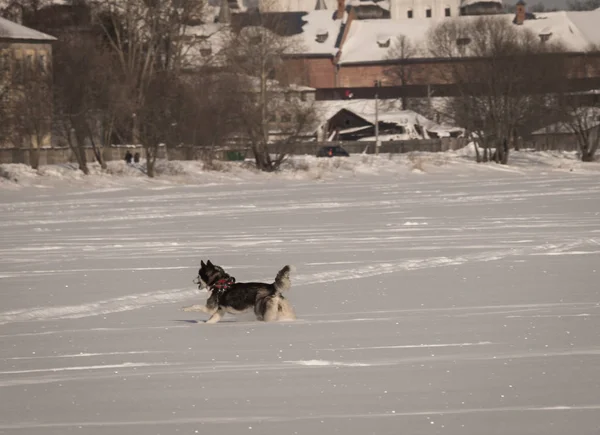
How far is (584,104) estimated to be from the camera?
8544 cm

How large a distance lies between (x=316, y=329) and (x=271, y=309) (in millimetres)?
550

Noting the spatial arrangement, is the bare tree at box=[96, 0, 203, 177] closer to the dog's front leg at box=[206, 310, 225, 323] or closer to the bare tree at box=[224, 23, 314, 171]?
the bare tree at box=[224, 23, 314, 171]

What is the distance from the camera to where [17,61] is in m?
62.4

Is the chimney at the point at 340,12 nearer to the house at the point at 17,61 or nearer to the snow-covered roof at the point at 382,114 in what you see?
the snow-covered roof at the point at 382,114

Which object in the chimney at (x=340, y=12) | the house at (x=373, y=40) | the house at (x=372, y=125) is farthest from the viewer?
the chimney at (x=340, y=12)

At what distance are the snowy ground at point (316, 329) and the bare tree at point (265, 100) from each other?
34.4m

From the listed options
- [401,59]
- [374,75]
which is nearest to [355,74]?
[374,75]

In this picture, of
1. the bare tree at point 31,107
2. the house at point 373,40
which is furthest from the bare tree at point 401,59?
the bare tree at point 31,107

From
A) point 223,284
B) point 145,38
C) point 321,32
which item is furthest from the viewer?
point 321,32

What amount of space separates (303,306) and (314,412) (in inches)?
209

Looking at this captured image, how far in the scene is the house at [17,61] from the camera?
2227 inches

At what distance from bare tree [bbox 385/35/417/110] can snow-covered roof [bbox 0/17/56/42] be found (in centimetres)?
6932

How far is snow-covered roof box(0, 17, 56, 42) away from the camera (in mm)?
73938

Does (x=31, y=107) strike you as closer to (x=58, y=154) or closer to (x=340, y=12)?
(x=58, y=154)
